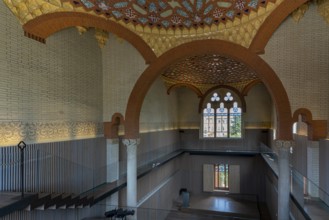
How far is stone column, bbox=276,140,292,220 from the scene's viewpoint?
29.2ft

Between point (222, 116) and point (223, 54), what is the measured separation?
12878 millimetres

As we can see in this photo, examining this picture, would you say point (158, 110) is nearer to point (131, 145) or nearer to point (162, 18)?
point (131, 145)

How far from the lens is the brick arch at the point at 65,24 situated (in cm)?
767

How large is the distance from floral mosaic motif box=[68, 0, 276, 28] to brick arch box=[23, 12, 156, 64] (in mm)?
323

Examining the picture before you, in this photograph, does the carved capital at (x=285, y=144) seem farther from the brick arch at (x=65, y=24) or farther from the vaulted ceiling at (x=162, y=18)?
the brick arch at (x=65, y=24)

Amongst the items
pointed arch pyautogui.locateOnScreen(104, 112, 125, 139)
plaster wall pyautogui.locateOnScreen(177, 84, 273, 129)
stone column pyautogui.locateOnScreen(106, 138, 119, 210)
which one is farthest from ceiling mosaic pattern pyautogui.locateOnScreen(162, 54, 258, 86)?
stone column pyautogui.locateOnScreen(106, 138, 119, 210)

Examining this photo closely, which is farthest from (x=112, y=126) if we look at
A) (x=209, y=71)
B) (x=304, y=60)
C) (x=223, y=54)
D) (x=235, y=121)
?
(x=235, y=121)

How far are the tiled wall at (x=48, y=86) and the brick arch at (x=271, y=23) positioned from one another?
22.2 ft

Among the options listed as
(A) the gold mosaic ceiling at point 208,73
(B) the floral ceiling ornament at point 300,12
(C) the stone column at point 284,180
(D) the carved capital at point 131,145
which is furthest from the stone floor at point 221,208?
(B) the floral ceiling ornament at point 300,12

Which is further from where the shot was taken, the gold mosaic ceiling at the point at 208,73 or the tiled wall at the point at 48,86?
the gold mosaic ceiling at the point at 208,73

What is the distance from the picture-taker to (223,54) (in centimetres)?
991

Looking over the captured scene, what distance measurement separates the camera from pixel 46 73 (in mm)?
8367

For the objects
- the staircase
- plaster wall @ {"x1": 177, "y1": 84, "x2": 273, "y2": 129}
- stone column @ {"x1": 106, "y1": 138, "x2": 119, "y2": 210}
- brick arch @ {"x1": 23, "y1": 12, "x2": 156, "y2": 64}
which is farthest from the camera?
plaster wall @ {"x1": 177, "y1": 84, "x2": 273, "y2": 129}

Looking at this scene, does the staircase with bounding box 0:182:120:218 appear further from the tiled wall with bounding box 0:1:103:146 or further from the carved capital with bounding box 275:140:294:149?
the carved capital with bounding box 275:140:294:149
